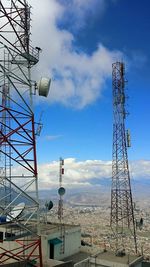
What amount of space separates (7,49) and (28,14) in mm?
2354

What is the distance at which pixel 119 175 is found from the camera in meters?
28.5

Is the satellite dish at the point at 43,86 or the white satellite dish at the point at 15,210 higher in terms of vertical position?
the satellite dish at the point at 43,86

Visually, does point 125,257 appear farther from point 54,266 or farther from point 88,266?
point 54,266

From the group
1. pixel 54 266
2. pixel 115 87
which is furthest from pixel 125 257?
pixel 115 87

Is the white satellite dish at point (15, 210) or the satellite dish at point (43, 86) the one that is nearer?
the white satellite dish at point (15, 210)

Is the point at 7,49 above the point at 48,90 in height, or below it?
above

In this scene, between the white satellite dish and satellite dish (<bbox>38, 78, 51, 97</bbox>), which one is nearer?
the white satellite dish

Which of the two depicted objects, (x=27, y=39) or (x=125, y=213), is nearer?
(x=27, y=39)

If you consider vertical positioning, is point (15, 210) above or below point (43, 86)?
below

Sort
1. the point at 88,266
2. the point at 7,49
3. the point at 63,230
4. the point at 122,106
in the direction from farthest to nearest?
the point at 122,106 < the point at 63,230 < the point at 88,266 < the point at 7,49

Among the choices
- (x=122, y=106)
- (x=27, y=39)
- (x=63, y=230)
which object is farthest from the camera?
(x=122, y=106)

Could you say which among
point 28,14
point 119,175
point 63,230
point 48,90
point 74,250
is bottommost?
point 74,250

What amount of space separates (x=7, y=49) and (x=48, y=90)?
8.00 ft

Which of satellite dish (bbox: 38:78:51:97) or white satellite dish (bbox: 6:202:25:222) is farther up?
satellite dish (bbox: 38:78:51:97)
